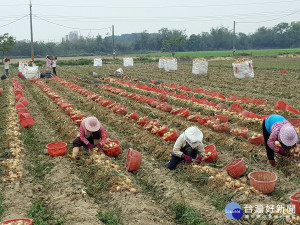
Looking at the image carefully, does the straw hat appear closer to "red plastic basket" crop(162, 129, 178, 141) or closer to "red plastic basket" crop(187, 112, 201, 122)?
"red plastic basket" crop(162, 129, 178, 141)

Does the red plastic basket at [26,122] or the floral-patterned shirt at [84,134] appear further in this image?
the red plastic basket at [26,122]

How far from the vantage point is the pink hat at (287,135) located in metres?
5.66

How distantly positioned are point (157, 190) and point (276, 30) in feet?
314

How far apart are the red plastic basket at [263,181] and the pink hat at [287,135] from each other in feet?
2.06

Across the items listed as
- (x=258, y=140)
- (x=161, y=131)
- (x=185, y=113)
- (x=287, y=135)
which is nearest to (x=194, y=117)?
(x=185, y=113)

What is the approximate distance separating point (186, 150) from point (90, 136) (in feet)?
6.51

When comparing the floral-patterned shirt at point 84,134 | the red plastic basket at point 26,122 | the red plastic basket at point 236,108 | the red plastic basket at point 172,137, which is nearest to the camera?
the floral-patterned shirt at point 84,134

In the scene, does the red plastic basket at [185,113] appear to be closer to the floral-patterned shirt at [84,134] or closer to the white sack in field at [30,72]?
the floral-patterned shirt at [84,134]

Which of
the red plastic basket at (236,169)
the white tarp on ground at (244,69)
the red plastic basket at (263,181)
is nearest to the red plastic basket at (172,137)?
the red plastic basket at (236,169)

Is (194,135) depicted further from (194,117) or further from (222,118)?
(194,117)

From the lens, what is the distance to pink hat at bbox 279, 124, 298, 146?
566cm

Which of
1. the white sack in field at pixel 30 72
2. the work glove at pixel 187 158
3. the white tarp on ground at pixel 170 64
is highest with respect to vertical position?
the white tarp on ground at pixel 170 64

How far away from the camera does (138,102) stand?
13.4 meters

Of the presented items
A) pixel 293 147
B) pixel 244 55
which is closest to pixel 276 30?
pixel 244 55
